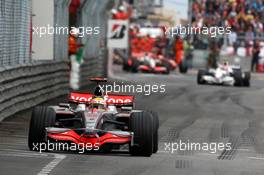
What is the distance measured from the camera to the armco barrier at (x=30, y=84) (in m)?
18.9

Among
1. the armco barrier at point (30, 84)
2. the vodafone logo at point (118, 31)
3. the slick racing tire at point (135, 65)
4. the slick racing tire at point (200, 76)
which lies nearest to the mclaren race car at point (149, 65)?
the slick racing tire at point (135, 65)

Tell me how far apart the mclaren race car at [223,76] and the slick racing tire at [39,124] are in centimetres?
2441

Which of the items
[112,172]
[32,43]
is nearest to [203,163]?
[112,172]

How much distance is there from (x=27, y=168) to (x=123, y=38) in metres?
27.1

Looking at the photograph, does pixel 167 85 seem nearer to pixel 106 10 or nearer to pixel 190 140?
pixel 106 10

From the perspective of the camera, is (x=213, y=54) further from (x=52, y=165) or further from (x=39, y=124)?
(x=52, y=165)

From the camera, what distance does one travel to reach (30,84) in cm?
2200

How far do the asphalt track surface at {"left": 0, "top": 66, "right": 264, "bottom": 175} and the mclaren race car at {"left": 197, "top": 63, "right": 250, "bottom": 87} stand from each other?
6601 mm

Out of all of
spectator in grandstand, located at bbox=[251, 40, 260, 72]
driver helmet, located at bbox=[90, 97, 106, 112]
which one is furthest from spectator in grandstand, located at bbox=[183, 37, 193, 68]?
driver helmet, located at bbox=[90, 97, 106, 112]

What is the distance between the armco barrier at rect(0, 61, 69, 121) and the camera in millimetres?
18906

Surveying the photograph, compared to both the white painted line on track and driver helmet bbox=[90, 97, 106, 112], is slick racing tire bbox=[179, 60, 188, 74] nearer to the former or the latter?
driver helmet bbox=[90, 97, 106, 112]

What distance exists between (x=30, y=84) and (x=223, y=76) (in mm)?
16329

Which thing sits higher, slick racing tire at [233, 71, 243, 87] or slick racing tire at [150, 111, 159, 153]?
slick racing tire at [150, 111, 159, 153]

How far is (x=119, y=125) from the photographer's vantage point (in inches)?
544
